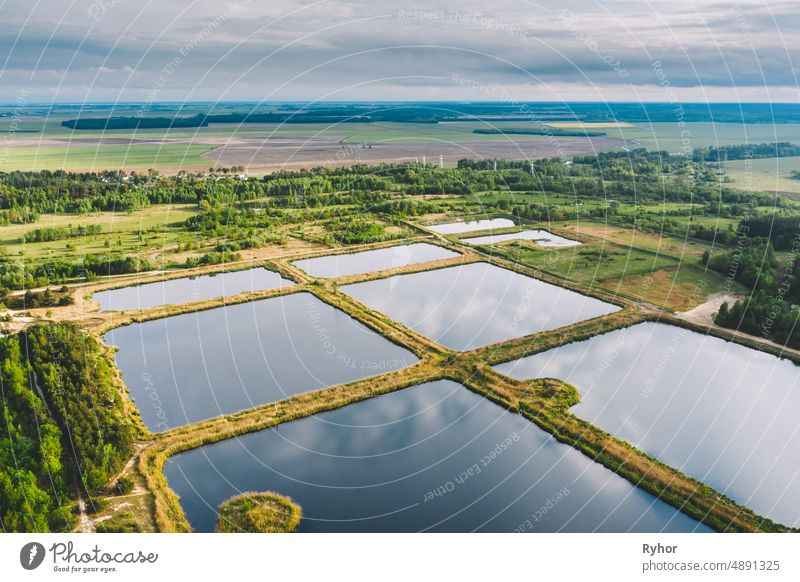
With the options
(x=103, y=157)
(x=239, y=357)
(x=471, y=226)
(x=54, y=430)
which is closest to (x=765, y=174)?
(x=471, y=226)

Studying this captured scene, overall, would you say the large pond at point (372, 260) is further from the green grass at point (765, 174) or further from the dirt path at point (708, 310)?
the green grass at point (765, 174)

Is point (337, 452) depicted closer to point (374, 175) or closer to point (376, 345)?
point (376, 345)

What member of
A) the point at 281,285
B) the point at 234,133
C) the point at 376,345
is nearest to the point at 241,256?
the point at 281,285

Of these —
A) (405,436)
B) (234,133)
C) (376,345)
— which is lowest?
(405,436)

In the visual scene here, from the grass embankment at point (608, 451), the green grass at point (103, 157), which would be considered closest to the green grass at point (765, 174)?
the grass embankment at point (608, 451)

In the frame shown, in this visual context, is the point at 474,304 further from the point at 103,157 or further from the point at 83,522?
the point at 103,157

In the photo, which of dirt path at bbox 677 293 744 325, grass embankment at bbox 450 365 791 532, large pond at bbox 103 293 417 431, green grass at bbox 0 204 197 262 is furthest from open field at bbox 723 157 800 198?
green grass at bbox 0 204 197 262
